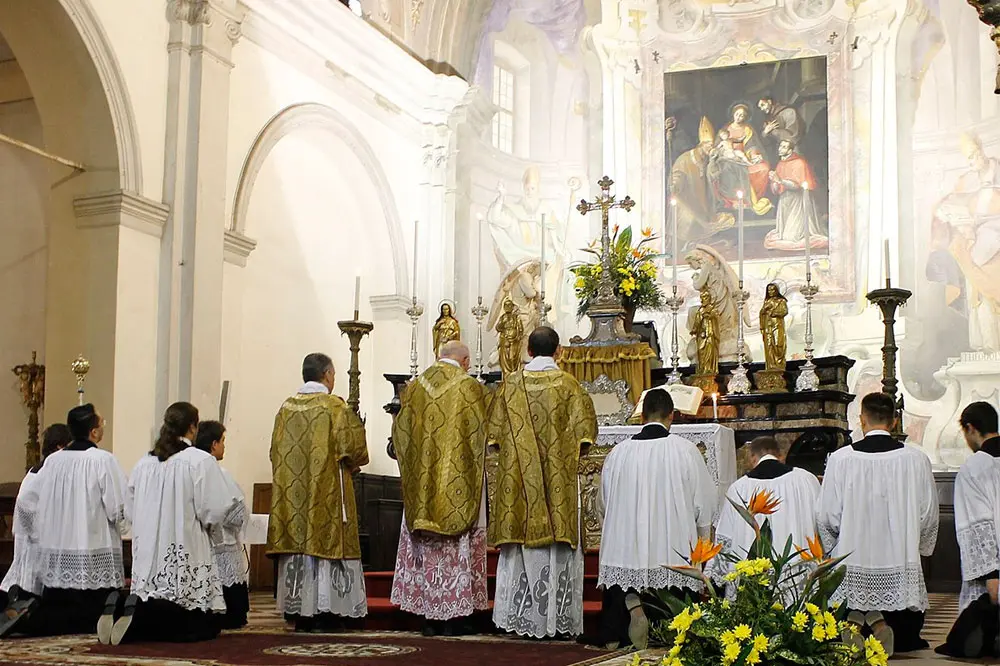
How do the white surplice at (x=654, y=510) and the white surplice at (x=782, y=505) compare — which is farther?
the white surplice at (x=782, y=505)

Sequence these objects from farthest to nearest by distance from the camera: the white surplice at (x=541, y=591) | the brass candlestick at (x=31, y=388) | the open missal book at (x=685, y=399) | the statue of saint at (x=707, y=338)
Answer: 1. the brass candlestick at (x=31, y=388)
2. the statue of saint at (x=707, y=338)
3. the open missal book at (x=685, y=399)
4. the white surplice at (x=541, y=591)

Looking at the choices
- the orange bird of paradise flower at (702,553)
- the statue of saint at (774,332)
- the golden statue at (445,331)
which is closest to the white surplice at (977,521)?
the orange bird of paradise flower at (702,553)

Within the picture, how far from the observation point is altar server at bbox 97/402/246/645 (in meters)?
6.29

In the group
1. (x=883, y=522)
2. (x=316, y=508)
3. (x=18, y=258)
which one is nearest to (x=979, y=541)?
(x=883, y=522)

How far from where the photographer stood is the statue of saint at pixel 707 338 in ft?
33.4

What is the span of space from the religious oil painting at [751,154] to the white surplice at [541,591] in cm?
906

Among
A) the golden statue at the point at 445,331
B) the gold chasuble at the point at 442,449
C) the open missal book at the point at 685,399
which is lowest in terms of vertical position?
the gold chasuble at the point at 442,449

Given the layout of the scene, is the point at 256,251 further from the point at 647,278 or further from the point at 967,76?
the point at 967,76

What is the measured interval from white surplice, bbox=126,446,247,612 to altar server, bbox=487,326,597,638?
4.74ft

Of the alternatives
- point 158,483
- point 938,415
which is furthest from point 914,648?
point 938,415

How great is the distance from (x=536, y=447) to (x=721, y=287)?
757 cm

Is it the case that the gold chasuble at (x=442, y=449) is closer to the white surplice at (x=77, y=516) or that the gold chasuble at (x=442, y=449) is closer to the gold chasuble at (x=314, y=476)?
the gold chasuble at (x=314, y=476)

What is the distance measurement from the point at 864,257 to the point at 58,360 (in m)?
8.99

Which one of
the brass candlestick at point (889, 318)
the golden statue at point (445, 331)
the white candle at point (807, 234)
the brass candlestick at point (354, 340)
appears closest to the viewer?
the brass candlestick at point (889, 318)
